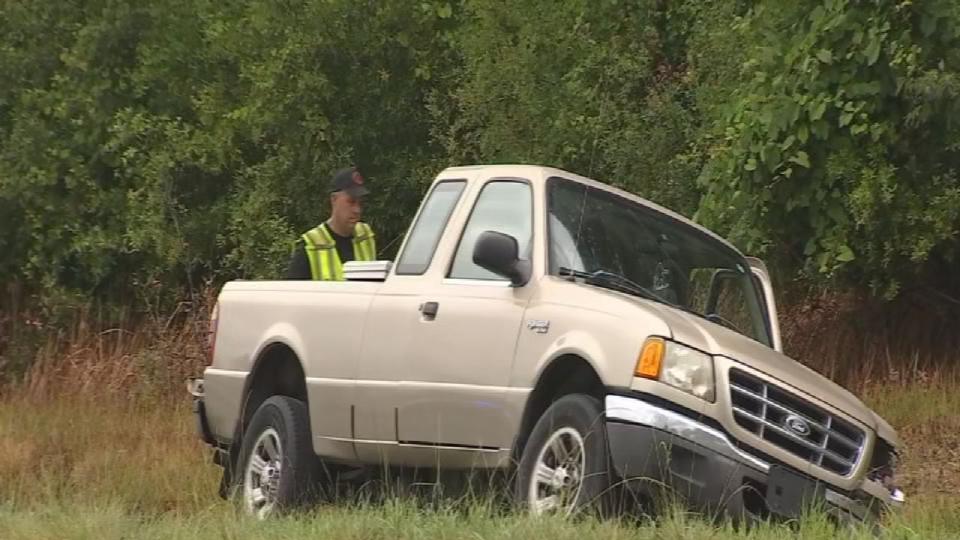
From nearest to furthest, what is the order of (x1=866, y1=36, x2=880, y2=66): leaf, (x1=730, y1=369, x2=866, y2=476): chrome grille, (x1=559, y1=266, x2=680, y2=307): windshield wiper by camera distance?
(x1=730, y1=369, x2=866, y2=476): chrome grille, (x1=559, y1=266, x2=680, y2=307): windshield wiper, (x1=866, y1=36, x2=880, y2=66): leaf

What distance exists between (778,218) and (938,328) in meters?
2.32

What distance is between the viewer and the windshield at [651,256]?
297 inches

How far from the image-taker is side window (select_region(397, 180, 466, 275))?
817cm

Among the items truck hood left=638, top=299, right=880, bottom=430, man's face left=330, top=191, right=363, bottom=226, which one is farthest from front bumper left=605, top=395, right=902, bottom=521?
man's face left=330, top=191, right=363, bottom=226

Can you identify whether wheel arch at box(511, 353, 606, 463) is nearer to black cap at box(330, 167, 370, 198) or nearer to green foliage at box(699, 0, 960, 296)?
black cap at box(330, 167, 370, 198)

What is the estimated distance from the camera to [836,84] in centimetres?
1124

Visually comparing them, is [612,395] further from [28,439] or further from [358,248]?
[28,439]

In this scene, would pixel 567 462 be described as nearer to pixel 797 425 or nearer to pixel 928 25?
pixel 797 425

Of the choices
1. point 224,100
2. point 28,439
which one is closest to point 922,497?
point 28,439

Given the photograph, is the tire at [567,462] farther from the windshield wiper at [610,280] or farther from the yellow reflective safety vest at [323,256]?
the yellow reflective safety vest at [323,256]

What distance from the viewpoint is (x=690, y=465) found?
6430 millimetres

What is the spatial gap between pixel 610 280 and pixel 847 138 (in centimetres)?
451

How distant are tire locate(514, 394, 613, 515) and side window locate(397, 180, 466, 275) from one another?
4.98 ft

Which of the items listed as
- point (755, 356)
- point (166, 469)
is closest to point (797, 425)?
point (755, 356)
